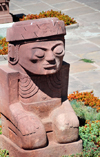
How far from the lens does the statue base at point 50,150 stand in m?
4.49

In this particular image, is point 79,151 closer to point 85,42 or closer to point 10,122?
point 10,122

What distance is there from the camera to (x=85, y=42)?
10562mm

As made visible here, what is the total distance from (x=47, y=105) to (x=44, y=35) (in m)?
1.08

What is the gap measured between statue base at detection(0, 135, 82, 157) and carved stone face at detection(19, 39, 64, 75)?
3.52 ft

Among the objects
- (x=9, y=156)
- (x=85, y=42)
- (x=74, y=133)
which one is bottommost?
(x=85, y=42)

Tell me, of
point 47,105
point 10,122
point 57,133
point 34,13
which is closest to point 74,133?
point 57,133

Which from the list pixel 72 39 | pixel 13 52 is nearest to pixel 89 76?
pixel 72 39

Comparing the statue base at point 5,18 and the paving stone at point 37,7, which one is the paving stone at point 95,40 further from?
the paving stone at point 37,7

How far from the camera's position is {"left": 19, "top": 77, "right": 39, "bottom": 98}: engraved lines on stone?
456 centimetres

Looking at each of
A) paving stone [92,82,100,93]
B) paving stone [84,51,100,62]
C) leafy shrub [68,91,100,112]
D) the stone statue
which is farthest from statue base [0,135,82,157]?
paving stone [84,51,100,62]

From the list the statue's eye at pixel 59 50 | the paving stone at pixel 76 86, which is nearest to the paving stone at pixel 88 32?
the paving stone at pixel 76 86

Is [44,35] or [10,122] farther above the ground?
[44,35]

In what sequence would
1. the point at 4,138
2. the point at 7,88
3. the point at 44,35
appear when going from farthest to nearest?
the point at 4,138 < the point at 7,88 < the point at 44,35

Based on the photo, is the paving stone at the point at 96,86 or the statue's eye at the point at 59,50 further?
the paving stone at the point at 96,86
